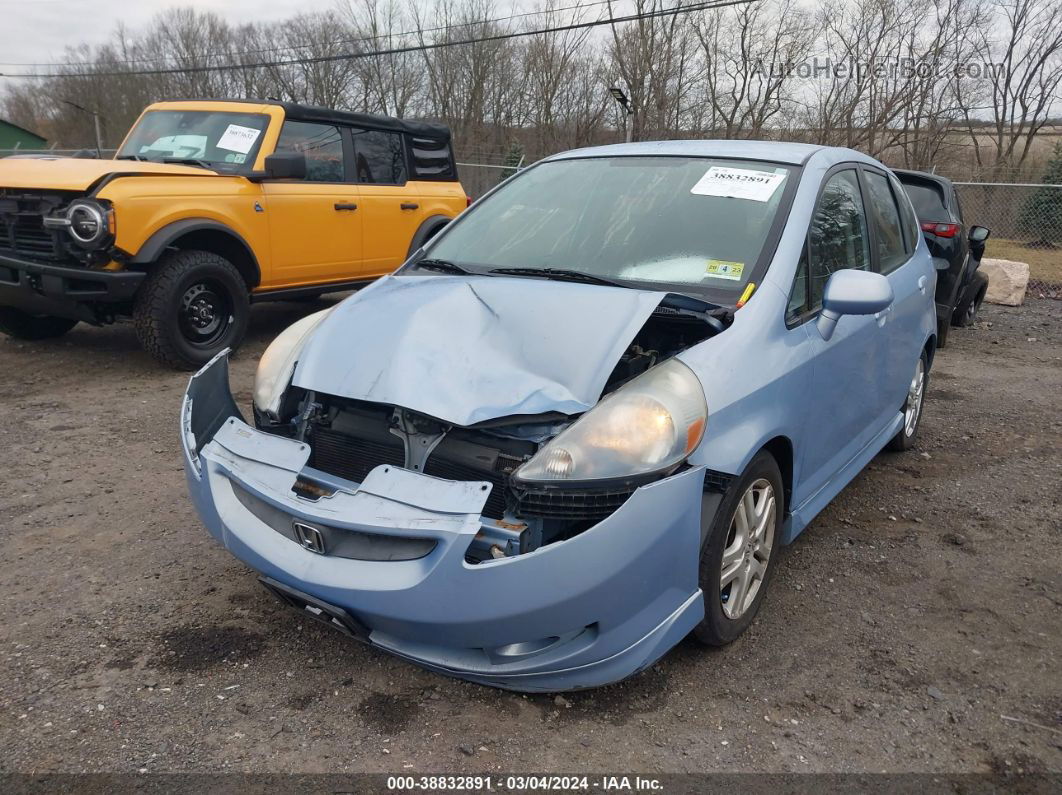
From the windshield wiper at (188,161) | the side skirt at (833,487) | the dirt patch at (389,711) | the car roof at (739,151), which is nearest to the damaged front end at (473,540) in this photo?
the dirt patch at (389,711)

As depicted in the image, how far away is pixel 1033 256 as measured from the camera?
48.1 feet

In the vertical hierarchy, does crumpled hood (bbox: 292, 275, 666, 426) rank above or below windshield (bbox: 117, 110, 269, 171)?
below

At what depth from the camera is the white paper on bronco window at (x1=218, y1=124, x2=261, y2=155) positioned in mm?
6391

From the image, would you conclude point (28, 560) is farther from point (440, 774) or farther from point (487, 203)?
point (487, 203)

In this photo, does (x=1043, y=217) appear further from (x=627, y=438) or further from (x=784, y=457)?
(x=627, y=438)

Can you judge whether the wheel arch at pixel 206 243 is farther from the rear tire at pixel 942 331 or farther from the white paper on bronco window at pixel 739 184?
the rear tire at pixel 942 331

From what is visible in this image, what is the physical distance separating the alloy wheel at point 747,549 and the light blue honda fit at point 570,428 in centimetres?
1

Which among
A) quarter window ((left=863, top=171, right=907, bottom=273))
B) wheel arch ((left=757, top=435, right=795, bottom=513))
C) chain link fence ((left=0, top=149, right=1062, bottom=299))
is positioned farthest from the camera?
chain link fence ((left=0, top=149, right=1062, bottom=299))

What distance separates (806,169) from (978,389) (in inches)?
160

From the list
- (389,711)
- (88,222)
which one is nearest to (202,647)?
(389,711)

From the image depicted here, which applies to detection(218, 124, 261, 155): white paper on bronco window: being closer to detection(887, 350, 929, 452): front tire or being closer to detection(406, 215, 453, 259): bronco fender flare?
detection(406, 215, 453, 259): bronco fender flare

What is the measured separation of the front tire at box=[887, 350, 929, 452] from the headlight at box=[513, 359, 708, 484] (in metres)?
2.72

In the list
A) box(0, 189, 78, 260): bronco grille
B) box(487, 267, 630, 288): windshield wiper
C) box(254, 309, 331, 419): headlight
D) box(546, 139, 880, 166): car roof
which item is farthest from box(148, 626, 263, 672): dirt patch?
box(0, 189, 78, 260): bronco grille

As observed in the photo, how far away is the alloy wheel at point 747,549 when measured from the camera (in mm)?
2512
